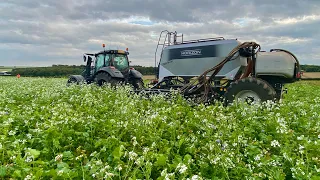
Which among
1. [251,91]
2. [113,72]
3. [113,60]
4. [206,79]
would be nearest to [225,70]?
[206,79]

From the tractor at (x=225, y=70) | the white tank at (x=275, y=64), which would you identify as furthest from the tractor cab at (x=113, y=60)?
the white tank at (x=275, y=64)

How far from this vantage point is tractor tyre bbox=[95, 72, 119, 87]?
1557cm

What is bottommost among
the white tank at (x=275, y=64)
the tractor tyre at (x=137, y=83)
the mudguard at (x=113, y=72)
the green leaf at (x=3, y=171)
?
the green leaf at (x=3, y=171)

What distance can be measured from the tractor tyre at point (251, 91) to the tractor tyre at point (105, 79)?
7.40 m

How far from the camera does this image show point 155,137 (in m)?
4.93

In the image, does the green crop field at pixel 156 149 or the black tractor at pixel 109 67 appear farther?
the black tractor at pixel 109 67

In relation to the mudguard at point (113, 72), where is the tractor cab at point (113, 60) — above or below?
above

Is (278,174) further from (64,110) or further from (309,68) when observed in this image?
(309,68)

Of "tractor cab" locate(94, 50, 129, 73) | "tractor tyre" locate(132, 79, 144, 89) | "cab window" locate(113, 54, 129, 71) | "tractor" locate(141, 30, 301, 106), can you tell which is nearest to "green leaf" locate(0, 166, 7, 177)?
"tractor" locate(141, 30, 301, 106)

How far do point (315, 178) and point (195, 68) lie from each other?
364 inches

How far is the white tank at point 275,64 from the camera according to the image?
946 cm

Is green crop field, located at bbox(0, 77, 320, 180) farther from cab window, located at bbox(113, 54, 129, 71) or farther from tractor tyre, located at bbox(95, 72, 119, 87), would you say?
cab window, located at bbox(113, 54, 129, 71)

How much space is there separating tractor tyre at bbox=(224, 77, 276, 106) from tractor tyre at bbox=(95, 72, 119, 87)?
24.3 feet

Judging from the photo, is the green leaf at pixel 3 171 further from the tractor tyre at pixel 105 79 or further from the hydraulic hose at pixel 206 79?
the tractor tyre at pixel 105 79
